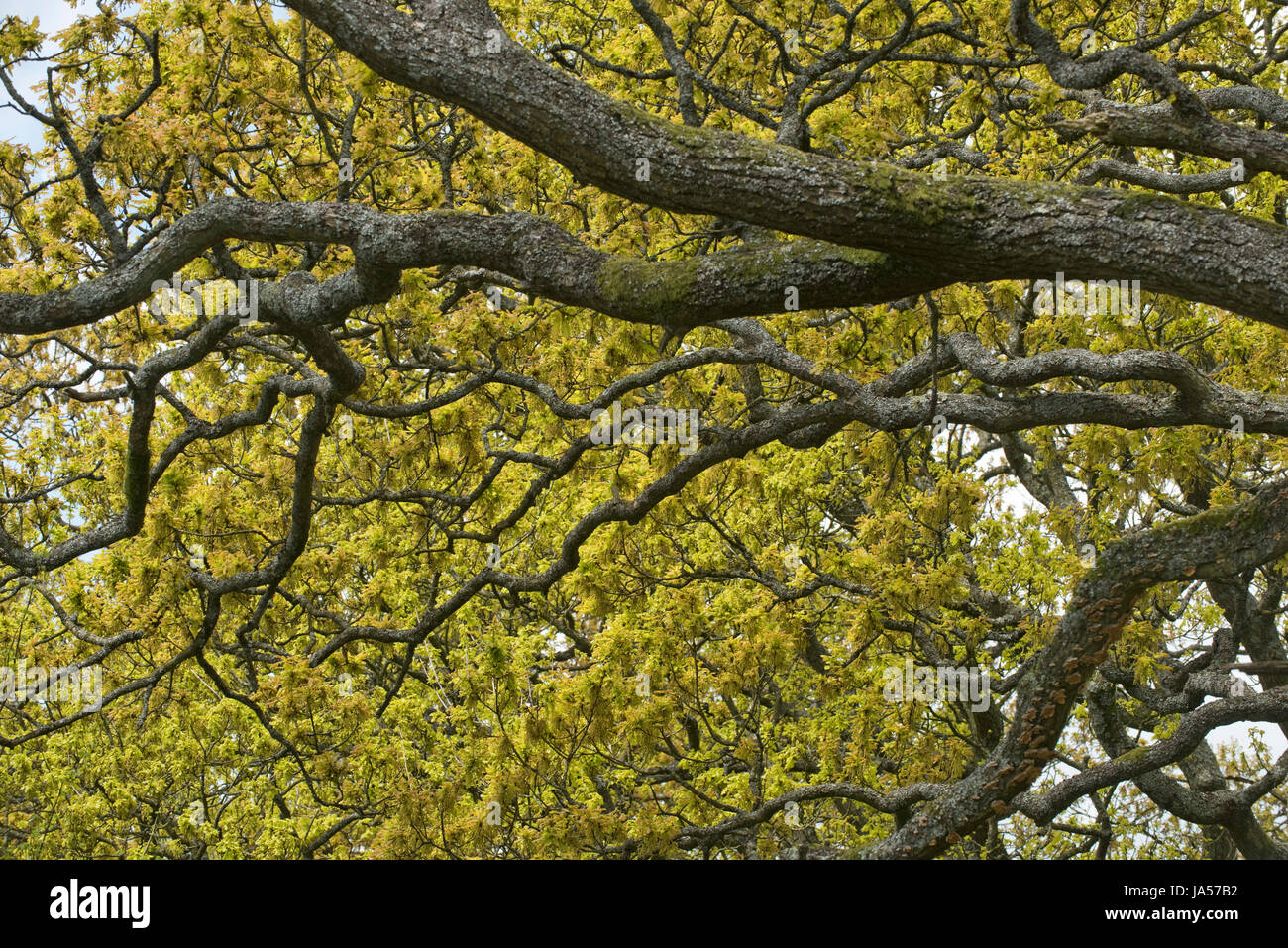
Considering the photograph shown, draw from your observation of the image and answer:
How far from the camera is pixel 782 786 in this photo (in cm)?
849

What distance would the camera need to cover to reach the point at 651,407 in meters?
7.81

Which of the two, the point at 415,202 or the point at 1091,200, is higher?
the point at 415,202

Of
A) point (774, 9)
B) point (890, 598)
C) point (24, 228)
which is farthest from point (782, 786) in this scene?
point (24, 228)

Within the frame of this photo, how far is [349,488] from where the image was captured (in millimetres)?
10953

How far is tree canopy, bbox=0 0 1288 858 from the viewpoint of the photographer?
488 centimetres

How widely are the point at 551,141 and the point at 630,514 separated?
2.93 meters

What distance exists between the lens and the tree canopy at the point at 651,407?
4875 millimetres

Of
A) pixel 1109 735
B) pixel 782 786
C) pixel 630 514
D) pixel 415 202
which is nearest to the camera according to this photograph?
pixel 630 514

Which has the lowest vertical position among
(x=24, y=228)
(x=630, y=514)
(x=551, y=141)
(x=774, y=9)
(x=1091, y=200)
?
(x=630, y=514)

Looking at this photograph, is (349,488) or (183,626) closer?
(183,626)

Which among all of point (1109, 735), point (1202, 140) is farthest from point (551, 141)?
point (1109, 735)
